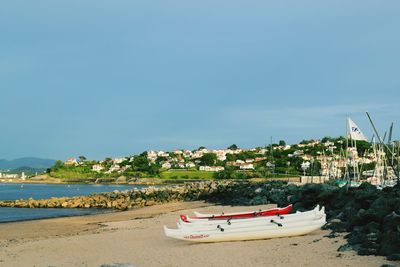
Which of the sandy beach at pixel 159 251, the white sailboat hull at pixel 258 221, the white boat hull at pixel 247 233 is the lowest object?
the sandy beach at pixel 159 251

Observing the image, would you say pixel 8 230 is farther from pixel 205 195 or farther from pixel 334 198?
pixel 205 195

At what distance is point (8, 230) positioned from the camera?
95.5 ft

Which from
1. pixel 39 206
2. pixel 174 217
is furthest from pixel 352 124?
pixel 39 206

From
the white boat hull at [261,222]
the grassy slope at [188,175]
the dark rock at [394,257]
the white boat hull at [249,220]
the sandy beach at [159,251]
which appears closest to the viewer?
the dark rock at [394,257]

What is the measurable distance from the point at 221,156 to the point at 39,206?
442 feet

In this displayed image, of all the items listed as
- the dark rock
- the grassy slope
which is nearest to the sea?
the grassy slope

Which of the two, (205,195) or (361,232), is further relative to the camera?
(205,195)

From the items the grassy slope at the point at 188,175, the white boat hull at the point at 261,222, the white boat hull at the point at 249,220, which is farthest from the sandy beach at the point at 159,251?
the grassy slope at the point at 188,175

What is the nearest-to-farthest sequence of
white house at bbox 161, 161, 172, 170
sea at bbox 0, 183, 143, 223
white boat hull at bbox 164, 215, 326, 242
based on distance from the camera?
white boat hull at bbox 164, 215, 326, 242 < sea at bbox 0, 183, 143, 223 < white house at bbox 161, 161, 172, 170

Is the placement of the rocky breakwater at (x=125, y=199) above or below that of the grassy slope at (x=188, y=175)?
above

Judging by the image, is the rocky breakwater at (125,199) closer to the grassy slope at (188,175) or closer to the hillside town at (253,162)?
the hillside town at (253,162)

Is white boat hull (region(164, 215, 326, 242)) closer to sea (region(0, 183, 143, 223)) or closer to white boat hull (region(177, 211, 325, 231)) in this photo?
white boat hull (region(177, 211, 325, 231))

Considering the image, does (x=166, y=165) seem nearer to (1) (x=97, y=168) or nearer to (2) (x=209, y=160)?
(2) (x=209, y=160)

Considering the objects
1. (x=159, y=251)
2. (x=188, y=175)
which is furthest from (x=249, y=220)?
(x=188, y=175)
